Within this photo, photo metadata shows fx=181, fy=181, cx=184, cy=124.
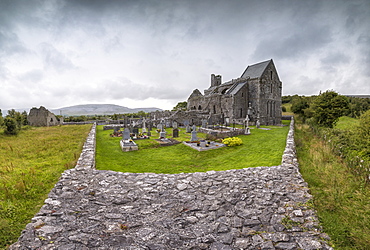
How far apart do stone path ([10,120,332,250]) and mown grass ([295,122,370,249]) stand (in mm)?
331

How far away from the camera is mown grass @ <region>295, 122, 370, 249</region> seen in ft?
12.0

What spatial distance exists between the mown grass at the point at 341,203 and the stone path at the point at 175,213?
13.0 inches

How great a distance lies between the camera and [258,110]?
1220 inches

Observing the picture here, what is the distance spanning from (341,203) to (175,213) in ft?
15.1

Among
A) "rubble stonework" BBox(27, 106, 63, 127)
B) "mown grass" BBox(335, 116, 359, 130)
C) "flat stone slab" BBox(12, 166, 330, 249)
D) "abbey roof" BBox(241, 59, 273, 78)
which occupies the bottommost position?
"flat stone slab" BBox(12, 166, 330, 249)

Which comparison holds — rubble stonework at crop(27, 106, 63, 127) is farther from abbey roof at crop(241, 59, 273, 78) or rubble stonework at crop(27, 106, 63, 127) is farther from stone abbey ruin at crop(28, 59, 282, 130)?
abbey roof at crop(241, 59, 273, 78)

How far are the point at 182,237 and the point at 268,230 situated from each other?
5.94ft

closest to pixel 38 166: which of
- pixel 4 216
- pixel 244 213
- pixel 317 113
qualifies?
pixel 4 216

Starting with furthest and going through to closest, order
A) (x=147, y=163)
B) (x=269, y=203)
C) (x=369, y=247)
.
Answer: (x=147, y=163) → (x=269, y=203) → (x=369, y=247)

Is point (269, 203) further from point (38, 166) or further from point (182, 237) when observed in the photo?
point (38, 166)

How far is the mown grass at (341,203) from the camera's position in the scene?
3666 millimetres

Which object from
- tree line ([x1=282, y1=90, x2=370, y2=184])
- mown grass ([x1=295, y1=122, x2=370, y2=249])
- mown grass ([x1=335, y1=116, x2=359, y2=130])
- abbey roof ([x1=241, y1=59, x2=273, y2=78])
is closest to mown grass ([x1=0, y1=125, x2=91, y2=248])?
mown grass ([x1=295, y1=122, x2=370, y2=249])

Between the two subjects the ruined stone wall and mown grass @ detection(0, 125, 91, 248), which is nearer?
mown grass @ detection(0, 125, 91, 248)

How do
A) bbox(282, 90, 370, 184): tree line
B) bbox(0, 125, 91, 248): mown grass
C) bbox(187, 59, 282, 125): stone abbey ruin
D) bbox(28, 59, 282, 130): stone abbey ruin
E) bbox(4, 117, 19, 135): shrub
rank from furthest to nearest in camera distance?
bbox(187, 59, 282, 125): stone abbey ruin, bbox(28, 59, 282, 130): stone abbey ruin, bbox(4, 117, 19, 135): shrub, bbox(282, 90, 370, 184): tree line, bbox(0, 125, 91, 248): mown grass
